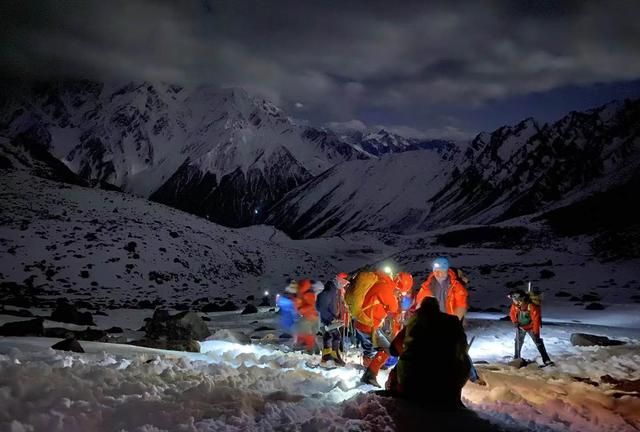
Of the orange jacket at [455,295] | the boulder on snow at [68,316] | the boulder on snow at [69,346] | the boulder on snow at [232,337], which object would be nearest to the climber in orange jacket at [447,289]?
the orange jacket at [455,295]

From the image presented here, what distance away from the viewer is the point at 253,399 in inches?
230

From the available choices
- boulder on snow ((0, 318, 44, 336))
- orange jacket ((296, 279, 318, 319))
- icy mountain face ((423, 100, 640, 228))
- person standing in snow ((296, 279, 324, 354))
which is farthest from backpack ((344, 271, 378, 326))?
icy mountain face ((423, 100, 640, 228))

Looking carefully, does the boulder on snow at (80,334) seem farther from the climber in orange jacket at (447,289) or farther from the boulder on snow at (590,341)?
the boulder on snow at (590,341)

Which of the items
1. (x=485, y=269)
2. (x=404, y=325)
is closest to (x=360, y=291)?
(x=404, y=325)

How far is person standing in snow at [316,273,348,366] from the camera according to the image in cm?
962

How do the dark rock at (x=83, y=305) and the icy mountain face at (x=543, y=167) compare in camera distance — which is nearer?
the dark rock at (x=83, y=305)

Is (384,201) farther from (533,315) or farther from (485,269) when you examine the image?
(533,315)

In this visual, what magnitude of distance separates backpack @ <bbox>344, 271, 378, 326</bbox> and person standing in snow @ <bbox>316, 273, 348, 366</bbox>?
2.17 metres

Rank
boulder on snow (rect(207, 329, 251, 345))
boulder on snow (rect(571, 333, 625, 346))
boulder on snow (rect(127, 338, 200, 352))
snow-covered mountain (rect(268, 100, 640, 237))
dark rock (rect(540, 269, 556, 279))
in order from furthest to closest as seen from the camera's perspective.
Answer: snow-covered mountain (rect(268, 100, 640, 237)) → dark rock (rect(540, 269, 556, 279)) → boulder on snow (rect(207, 329, 251, 345)) → boulder on snow (rect(571, 333, 625, 346)) → boulder on snow (rect(127, 338, 200, 352))

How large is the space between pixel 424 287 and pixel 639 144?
435 feet

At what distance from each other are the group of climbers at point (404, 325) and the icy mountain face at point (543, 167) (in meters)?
109

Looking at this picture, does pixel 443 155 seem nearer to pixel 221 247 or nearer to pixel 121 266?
pixel 221 247

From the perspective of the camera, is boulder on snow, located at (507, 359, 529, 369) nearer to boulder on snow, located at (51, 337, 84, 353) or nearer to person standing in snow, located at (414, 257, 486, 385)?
person standing in snow, located at (414, 257, 486, 385)

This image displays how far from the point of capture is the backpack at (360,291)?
7.59 m
